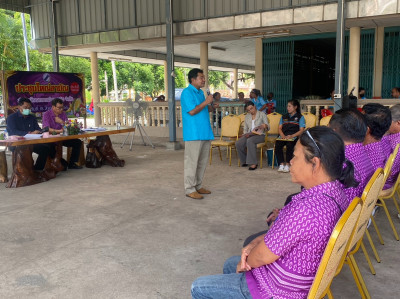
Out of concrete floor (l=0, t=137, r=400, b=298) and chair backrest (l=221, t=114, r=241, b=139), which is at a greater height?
chair backrest (l=221, t=114, r=241, b=139)

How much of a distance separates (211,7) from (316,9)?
247 centimetres

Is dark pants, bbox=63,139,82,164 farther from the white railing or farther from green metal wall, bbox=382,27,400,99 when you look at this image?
green metal wall, bbox=382,27,400,99

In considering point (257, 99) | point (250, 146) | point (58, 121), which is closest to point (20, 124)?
point (58, 121)

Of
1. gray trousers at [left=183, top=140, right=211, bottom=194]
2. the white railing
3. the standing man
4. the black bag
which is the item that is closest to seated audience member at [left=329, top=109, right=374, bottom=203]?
the standing man

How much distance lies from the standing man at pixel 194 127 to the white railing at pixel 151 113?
4592 mm

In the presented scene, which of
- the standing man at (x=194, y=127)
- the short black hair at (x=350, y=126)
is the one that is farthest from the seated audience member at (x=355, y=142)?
the standing man at (x=194, y=127)

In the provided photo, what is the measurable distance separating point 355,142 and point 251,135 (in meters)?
3.74

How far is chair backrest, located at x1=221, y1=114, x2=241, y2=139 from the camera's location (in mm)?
6945

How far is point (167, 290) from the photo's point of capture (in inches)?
95.6

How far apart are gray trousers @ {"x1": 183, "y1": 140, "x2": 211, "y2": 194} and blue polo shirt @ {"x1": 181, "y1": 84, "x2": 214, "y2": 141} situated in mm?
90

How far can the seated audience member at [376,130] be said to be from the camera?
9.95ft

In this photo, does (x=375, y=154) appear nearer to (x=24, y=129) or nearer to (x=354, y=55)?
(x=24, y=129)

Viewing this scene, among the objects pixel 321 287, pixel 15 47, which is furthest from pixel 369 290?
pixel 15 47

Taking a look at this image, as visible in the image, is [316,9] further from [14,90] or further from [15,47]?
[15,47]
